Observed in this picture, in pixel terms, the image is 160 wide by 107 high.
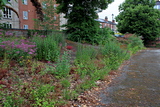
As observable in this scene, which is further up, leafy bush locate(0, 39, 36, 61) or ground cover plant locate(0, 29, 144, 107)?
leafy bush locate(0, 39, 36, 61)

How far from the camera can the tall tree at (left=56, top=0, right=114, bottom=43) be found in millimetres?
15328

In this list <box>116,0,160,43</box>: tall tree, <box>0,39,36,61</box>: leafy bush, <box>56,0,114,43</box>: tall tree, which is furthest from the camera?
<box>116,0,160,43</box>: tall tree

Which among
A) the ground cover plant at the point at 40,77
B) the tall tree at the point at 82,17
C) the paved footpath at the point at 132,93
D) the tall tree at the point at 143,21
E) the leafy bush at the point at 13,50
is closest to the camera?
the ground cover plant at the point at 40,77

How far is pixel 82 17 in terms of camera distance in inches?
616

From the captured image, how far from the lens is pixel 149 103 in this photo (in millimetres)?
3443

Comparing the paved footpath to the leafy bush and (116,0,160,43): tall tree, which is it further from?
(116,0,160,43): tall tree

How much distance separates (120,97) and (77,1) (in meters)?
13.1

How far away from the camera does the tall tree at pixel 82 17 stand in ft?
50.3

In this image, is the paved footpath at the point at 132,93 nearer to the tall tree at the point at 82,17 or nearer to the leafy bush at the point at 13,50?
the leafy bush at the point at 13,50

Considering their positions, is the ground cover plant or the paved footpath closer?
the ground cover plant

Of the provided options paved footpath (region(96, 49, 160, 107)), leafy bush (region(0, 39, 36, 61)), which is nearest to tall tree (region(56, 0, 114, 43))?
leafy bush (region(0, 39, 36, 61))

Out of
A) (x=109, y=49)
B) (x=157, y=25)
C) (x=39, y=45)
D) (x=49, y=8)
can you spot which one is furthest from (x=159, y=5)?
(x=39, y=45)

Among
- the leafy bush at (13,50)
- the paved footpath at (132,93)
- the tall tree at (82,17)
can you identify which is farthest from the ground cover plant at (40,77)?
the tall tree at (82,17)

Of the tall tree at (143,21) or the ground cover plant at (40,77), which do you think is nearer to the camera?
the ground cover plant at (40,77)
